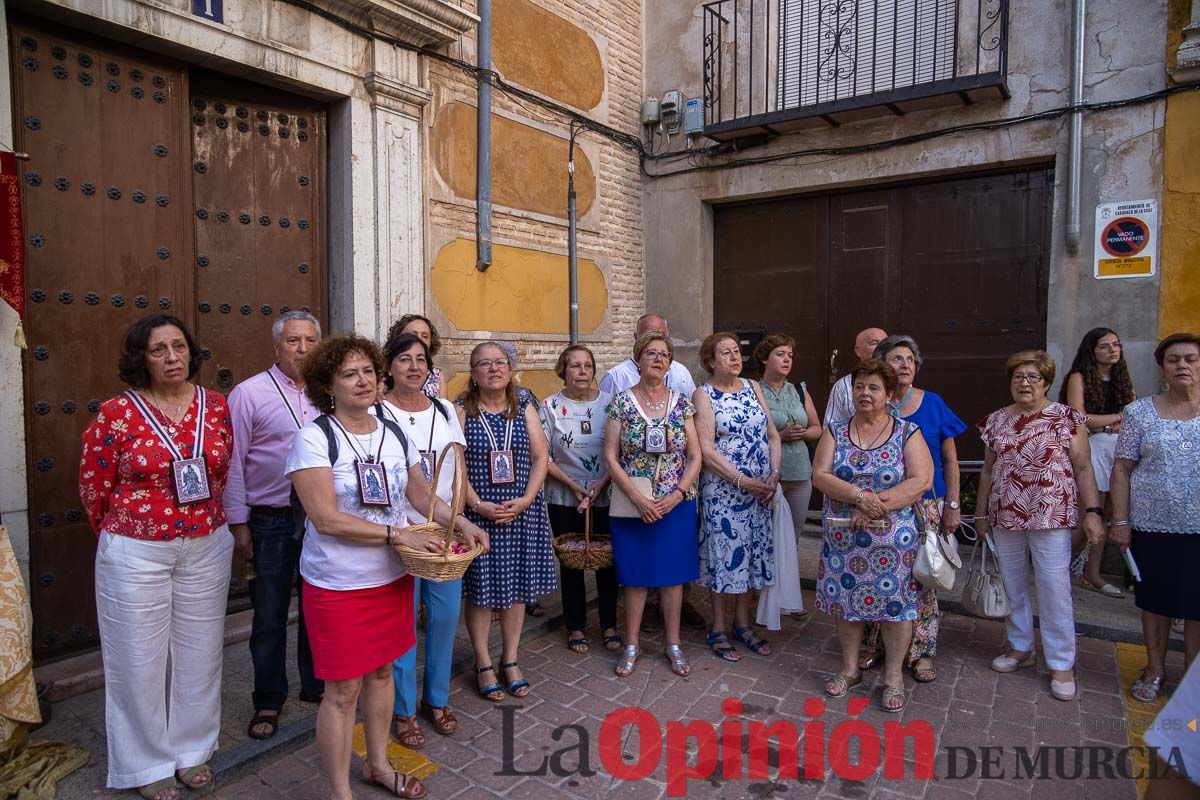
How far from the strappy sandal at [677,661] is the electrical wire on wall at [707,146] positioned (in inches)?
184

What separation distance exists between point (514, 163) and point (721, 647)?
4.59 meters

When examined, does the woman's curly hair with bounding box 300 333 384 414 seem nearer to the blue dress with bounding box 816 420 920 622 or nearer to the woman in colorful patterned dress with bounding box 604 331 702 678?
the woman in colorful patterned dress with bounding box 604 331 702 678

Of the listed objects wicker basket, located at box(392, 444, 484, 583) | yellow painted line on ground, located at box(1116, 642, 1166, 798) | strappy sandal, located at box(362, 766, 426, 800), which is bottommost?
yellow painted line on ground, located at box(1116, 642, 1166, 798)

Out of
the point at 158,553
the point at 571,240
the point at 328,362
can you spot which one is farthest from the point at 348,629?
the point at 571,240

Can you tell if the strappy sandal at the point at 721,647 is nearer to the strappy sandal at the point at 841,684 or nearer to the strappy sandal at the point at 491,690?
the strappy sandal at the point at 841,684

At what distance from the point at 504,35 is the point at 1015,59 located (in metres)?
4.47

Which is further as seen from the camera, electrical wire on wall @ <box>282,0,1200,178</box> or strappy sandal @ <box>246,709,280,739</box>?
electrical wire on wall @ <box>282,0,1200,178</box>

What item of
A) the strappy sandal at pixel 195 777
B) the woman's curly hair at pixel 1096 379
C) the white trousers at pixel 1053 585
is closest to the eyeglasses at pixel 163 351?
the strappy sandal at pixel 195 777

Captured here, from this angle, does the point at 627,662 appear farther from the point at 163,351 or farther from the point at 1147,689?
the point at 163,351

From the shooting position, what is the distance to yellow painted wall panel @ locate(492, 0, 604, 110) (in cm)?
657

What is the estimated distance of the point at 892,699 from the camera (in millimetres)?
3709

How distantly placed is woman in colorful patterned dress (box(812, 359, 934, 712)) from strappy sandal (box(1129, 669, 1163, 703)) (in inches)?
47.8

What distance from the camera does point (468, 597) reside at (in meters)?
3.79

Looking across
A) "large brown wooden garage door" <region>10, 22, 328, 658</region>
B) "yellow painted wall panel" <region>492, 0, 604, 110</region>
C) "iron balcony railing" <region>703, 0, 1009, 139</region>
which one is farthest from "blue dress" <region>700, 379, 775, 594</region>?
"yellow painted wall panel" <region>492, 0, 604, 110</region>
